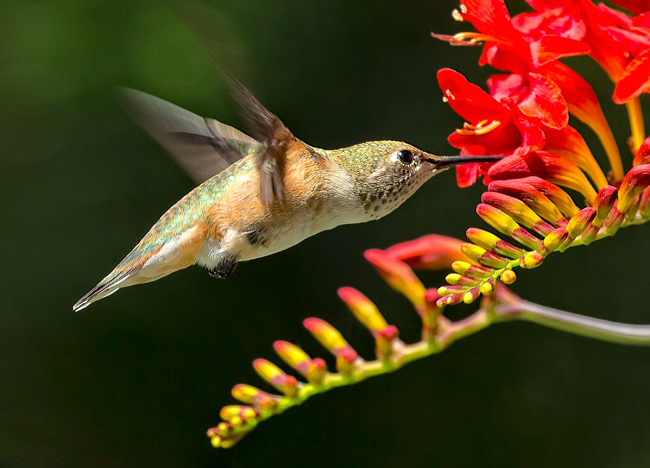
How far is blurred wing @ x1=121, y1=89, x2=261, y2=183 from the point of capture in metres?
1.84

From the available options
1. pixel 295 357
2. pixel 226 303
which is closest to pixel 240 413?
pixel 295 357

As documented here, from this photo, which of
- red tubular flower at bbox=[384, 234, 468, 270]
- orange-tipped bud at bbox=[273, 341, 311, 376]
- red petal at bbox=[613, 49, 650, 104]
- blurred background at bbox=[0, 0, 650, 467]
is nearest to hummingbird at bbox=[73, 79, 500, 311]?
red tubular flower at bbox=[384, 234, 468, 270]

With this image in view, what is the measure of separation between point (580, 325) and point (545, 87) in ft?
1.66

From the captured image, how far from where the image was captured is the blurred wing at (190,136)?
6.05 feet

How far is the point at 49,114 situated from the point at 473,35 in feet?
8.40

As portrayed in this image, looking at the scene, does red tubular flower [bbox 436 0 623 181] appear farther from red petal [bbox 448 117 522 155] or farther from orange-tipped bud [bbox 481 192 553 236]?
orange-tipped bud [bbox 481 192 553 236]

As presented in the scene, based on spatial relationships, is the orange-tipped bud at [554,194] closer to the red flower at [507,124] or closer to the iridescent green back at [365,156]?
the red flower at [507,124]

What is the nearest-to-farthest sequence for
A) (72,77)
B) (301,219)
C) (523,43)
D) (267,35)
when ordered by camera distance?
(523,43), (301,219), (72,77), (267,35)

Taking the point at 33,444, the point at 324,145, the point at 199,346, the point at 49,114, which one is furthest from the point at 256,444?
the point at 49,114

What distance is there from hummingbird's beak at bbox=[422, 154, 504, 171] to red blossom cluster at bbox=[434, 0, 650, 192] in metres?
0.03

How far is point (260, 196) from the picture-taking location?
184cm

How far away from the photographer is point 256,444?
12.3 ft

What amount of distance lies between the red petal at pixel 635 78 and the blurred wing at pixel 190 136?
2.48ft

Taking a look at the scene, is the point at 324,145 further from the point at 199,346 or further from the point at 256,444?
the point at 256,444
